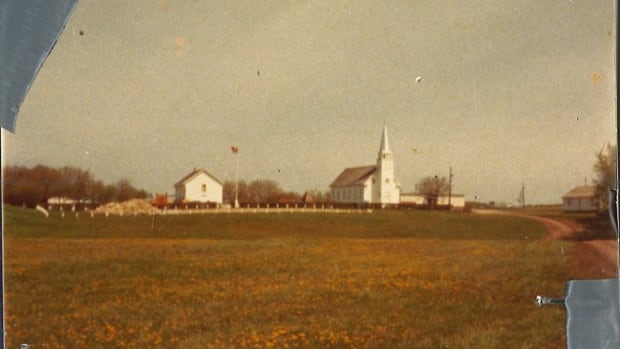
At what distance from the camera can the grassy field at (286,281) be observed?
59.4 inches

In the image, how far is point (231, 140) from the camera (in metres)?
1.57

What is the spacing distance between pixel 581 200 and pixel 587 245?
0.12 m

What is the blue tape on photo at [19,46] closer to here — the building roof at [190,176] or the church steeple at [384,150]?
the building roof at [190,176]

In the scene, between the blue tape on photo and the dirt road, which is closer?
the blue tape on photo

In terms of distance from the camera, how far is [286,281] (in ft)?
5.18

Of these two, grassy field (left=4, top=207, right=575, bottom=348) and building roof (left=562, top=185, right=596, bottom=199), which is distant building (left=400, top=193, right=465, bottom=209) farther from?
building roof (left=562, top=185, right=596, bottom=199)

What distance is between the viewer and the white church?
147 centimetres

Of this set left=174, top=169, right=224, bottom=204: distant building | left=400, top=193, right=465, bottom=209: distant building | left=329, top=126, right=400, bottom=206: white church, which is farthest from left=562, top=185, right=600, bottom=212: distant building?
left=174, top=169, right=224, bottom=204: distant building

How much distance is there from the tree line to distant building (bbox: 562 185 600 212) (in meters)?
1.07

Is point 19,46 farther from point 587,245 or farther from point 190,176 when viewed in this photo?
point 587,245

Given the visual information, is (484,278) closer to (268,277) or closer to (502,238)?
(502,238)

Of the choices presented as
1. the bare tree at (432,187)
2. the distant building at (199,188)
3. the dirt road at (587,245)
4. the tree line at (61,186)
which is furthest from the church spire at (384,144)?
the tree line at (61,186)

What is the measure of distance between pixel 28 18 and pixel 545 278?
4.25ft

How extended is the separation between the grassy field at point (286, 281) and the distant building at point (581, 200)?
0.29 ft
